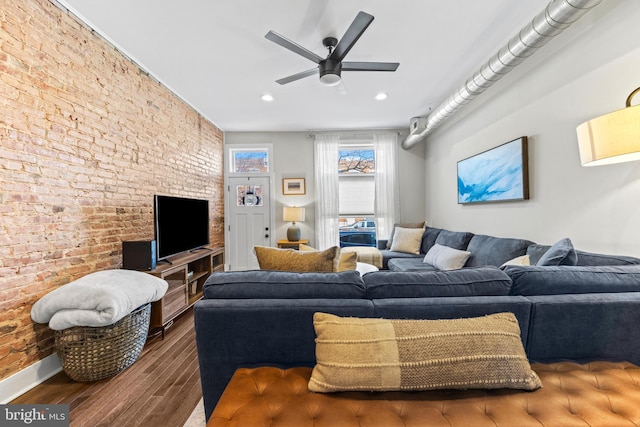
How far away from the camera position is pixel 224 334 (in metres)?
1.26

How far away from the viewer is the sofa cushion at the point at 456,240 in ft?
11.5

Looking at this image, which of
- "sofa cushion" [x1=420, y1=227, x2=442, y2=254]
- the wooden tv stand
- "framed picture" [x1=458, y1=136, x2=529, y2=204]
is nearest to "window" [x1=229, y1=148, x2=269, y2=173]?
the wooden tv stand

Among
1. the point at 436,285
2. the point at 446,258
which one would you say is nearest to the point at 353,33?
the point at 436,285

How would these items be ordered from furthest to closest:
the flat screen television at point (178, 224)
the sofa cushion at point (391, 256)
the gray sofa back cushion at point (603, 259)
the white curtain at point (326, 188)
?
the white curtain at point (326, 188) → the sofa cushion at point (391, 256) → the flat screen television at point (178, 224) → the gray sofa back cushion at point (603, 259)

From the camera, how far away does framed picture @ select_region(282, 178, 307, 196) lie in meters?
5.55

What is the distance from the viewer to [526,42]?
2.18 metres

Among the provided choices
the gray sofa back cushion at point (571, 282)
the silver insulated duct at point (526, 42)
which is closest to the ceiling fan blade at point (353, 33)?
the silver insulated duct at point (526, 42)

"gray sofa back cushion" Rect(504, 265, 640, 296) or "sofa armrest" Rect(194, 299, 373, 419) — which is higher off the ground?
"gray sofa back cushion" Rect(504, 265, 640, 296)

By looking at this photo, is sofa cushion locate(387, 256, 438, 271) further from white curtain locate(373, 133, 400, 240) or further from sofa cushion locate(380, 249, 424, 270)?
white curtain locate(373, 133, 400, 240)

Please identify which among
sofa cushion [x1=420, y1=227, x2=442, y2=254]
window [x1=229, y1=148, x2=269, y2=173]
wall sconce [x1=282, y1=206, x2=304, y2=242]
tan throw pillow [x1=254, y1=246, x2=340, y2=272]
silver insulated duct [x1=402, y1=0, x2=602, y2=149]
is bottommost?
sofa cushion [x1=420, y1=227, x2=442, y2=254]

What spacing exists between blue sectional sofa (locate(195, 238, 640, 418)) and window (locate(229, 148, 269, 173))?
14.8ft

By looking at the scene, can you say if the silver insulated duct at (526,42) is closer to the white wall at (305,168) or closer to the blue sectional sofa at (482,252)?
the blue sectional sofa at (482,252)

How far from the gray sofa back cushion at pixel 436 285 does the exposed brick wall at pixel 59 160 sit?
229 cm

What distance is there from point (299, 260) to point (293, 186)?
12.9 feet
